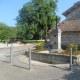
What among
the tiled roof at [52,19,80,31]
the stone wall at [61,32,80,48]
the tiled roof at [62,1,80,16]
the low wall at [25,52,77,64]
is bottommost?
the low wall at [25,52,77,64]

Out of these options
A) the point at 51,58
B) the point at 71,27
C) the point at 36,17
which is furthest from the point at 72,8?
the point at 36,17

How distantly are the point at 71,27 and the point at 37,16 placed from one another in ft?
63.1

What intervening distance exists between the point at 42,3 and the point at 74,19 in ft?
58.6

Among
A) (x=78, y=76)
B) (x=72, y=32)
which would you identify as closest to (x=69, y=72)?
(x=78, y=76)

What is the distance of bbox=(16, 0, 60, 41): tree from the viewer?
39312mm

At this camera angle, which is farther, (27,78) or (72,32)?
(72,32)

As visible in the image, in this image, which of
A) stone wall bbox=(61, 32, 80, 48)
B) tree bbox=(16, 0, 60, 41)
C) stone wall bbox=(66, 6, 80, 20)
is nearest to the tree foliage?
tree bbox=(16, 0, 60, 41)

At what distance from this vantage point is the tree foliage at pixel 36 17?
129ft

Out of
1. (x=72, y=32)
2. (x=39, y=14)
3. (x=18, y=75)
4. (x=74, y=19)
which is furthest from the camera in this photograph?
(x=39, y=14)

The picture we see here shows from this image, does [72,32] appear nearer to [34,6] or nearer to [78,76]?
[78,76]

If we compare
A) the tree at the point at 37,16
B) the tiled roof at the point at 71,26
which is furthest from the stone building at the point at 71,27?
the tree at the point at 37,16

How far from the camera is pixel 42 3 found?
131 ft

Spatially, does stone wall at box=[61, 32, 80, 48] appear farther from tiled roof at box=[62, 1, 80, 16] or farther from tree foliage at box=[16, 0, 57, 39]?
tree foliage at box=[16, 0, 57, 39]

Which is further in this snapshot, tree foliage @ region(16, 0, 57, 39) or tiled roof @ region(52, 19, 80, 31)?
tree foliage @ region(16, 0, 57, 39)
